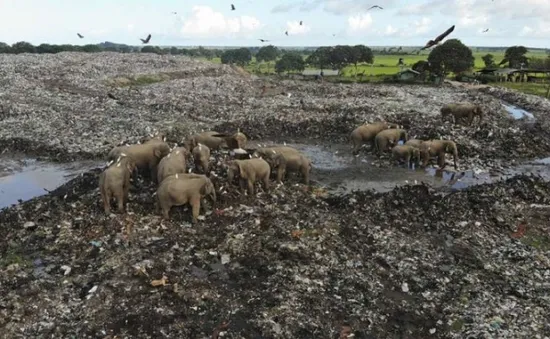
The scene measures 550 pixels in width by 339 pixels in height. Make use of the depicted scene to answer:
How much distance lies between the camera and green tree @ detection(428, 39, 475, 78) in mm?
49625

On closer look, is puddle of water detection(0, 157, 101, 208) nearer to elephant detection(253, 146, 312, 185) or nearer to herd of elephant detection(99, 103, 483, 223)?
herd of elephant detection(99, 103, 483, 223)

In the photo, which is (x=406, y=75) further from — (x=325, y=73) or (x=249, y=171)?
(x=249, y=171)

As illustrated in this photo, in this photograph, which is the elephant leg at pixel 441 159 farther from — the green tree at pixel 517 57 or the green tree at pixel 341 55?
the green tree at pixel 341 55

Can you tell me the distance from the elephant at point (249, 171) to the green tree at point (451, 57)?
137 feet

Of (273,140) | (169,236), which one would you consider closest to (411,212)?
(169,236)

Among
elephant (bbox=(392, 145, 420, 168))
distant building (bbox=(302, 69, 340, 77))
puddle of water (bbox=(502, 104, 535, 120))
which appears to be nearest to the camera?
elephant (bbox=(392, 145, 420, 168))

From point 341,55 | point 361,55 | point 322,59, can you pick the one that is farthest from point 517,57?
point 322,59

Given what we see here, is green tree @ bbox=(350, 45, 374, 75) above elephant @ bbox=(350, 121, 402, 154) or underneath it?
above

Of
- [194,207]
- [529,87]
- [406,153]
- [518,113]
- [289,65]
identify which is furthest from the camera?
[289,65]

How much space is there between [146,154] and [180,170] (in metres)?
1.74

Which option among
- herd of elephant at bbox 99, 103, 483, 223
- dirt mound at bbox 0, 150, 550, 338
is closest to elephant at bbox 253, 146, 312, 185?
herd of elephant at bbox 99, 103, 483, 223

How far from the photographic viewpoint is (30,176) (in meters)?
16.2

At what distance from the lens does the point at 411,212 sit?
12719 millimetres

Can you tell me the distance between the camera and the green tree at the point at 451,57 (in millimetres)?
49625
